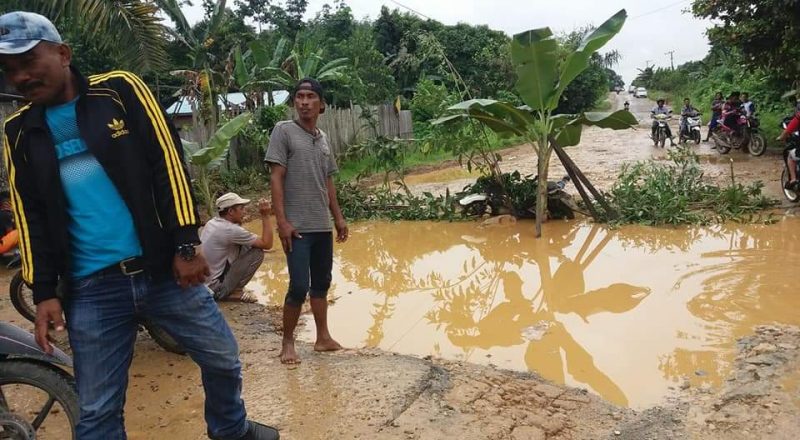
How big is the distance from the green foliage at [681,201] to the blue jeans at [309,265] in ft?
16.9

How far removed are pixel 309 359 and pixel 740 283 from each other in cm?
380

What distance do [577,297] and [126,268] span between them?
414cm

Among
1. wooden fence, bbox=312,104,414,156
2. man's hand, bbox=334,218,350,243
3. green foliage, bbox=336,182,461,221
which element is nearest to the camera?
man's hand, bbox=334,218,350,243

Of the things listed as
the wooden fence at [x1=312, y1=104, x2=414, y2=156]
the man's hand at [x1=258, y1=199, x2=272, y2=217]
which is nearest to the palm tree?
the man's hand at [x1=258, y1=199, x2=272, y2=217]

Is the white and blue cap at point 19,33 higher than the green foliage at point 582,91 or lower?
lower

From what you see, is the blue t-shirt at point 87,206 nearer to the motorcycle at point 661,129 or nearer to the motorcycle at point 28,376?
the motorcycle at point 28,376

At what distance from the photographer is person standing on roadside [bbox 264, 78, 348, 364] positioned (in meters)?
3.54

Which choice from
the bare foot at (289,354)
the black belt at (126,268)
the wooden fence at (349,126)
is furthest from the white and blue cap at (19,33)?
the wooden fence at (349,126)

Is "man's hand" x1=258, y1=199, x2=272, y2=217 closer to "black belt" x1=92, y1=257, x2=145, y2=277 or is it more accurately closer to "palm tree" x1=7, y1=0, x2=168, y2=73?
"black belt" x1=92, y1=257, x2=145, y2=277

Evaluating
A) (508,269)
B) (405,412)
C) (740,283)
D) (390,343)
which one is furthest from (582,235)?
(405,412)

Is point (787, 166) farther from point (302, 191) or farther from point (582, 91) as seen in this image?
point (582, 91)

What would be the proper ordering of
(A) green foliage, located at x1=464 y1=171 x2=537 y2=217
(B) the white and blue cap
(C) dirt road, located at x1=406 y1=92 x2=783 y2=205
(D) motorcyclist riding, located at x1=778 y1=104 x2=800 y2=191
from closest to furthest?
(B) the white and blue cap, (D) motorcyclist riding, located at x1=778 y1=104 x2=800 y2=191, (A) green foliage, located at x1=464 y1=171 x2=537 y2=217, (C) dirt road, located at x1=406 y1=92 x2=783 y2=205

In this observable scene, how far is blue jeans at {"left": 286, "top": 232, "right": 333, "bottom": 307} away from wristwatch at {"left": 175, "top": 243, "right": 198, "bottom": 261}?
1519mm

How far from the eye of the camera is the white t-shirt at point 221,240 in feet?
14.8
